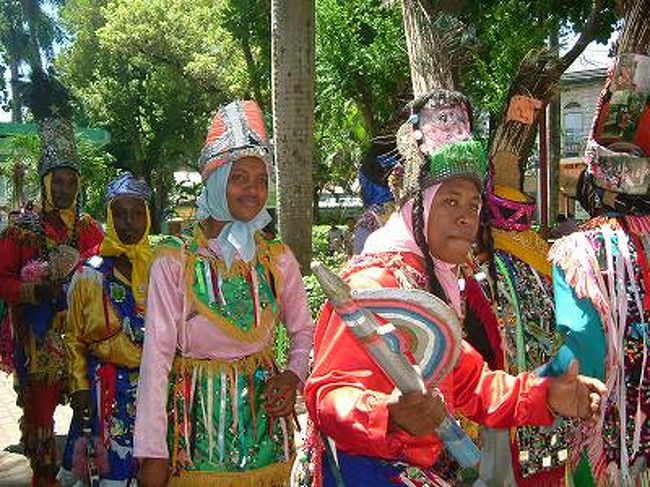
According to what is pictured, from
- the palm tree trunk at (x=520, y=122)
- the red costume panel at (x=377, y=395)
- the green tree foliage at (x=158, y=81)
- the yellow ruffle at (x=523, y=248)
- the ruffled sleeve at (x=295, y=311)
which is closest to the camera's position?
the red costume panel at (x=377, y=395)

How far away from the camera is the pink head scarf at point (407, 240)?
2488 millimetres

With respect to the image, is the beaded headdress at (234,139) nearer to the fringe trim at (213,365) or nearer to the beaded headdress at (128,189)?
the fringe trim at (213,365)

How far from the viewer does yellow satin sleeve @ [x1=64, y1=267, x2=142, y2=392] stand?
474cm

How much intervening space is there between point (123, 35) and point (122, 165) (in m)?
5.71

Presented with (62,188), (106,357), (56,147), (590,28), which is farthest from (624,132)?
(590,28)

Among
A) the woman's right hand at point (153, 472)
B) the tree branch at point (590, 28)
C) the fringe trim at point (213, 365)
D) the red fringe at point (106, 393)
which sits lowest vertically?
the red fringe at point (106, 393)

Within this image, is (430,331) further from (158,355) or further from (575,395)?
(158,355)

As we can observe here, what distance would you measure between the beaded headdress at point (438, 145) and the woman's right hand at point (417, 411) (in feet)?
2.45

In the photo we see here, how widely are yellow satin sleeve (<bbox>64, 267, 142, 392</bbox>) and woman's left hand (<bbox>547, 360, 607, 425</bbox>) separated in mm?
2784

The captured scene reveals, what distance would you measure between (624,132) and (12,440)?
6.22m

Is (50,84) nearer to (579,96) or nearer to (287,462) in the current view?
(287,462)

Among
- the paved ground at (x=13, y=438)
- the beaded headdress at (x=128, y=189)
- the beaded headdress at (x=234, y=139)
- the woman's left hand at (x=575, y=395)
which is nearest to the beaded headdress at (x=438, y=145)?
the woman's left hand at (x=575, y=395)

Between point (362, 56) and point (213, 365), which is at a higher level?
point (362, 56)

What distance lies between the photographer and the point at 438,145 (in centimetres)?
253
